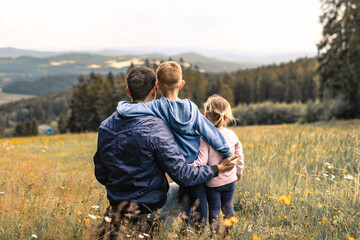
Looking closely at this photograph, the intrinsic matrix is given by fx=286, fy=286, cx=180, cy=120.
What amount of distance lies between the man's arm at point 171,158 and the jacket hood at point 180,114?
0.08m

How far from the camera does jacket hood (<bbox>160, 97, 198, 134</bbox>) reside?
2398 millimetres

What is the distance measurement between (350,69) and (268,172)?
1084 inches

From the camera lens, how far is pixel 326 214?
3.29m

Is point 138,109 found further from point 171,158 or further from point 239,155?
point 239,155

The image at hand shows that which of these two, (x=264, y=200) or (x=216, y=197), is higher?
(x=216, y=197)

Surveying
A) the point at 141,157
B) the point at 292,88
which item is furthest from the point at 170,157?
the point at 292,88

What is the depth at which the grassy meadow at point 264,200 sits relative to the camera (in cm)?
270

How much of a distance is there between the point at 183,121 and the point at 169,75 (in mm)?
412

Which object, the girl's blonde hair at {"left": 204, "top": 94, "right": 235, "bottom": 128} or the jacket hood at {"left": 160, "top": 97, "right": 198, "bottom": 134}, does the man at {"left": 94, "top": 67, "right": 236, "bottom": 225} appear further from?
the girl's blonde hair at {"left": 204, "top": 94, "right": 235, "bottom": 128}

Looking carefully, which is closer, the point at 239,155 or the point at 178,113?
the point at 178,113

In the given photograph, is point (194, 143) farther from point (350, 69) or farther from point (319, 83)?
point (319, 83)

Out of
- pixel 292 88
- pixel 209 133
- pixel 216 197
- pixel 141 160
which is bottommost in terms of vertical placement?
pixel 292 88

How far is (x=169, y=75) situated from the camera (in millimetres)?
2447

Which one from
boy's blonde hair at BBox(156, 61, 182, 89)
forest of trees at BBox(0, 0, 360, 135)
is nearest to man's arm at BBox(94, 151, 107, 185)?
boy's blonde hair at BBox(156, 61, 182, 89)
